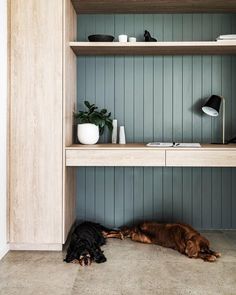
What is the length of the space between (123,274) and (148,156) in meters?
0.90

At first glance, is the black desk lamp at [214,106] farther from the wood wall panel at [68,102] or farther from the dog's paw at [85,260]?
the dog's paw at [85,260]

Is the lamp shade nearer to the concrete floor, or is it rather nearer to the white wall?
the concrete floor

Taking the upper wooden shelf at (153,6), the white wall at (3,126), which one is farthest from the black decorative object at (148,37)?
the white wall at (3,126)

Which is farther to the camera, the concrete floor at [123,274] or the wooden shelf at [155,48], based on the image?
the wooden shelf at [155,48]

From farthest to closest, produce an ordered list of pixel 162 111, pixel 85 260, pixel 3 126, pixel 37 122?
pixel 162 111, pixel 37 122, pixel 3 126, pixel 85 260

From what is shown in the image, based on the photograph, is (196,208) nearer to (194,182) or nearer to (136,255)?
(194,182)

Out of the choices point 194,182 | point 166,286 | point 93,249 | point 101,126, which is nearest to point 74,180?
point 101,126

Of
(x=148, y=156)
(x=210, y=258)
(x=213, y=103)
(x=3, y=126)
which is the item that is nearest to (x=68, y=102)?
(x=3, y=126)

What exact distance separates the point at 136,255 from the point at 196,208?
3.09ft

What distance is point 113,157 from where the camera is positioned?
298cm

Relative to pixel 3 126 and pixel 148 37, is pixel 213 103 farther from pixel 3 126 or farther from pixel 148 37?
pixel 3 126

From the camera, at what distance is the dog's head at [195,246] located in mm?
2861

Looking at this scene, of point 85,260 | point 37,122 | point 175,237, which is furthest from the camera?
point 175,237

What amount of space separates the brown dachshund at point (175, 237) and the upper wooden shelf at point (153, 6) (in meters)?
1.87
